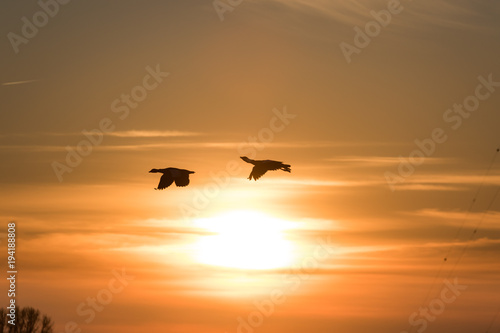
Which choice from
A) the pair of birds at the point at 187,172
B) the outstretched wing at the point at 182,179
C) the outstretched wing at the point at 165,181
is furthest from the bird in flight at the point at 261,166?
the outstretched wing at the point at 165,181

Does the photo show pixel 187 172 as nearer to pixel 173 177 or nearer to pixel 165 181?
pixel 173 177

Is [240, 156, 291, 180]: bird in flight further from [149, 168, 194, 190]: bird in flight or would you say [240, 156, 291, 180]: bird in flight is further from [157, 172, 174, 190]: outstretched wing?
[157, 172, 174, 190]: outstretched wing

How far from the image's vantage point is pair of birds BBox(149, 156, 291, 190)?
90.2 metres

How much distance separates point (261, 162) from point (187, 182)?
236 inches

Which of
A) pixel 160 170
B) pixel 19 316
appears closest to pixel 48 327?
pixel 19 316

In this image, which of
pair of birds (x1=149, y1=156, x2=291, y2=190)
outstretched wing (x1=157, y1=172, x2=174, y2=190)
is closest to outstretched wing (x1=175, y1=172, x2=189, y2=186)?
pair of birds (x1=149, y1=156, x2=291, y2=190)

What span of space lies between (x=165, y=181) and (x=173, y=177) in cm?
104

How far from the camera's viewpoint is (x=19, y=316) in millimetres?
184000

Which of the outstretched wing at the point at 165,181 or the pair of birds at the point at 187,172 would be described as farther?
the outstretched wing at the point at 165,181

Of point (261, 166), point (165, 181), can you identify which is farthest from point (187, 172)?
point (261, 166)

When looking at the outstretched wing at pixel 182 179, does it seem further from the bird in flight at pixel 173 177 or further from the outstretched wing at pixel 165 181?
the outstretched wing at pixel 165 181

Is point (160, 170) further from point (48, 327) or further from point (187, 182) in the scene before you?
point (48, 327)

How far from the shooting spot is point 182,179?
92.7 metres

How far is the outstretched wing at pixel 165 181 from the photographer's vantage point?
91.5 metres
